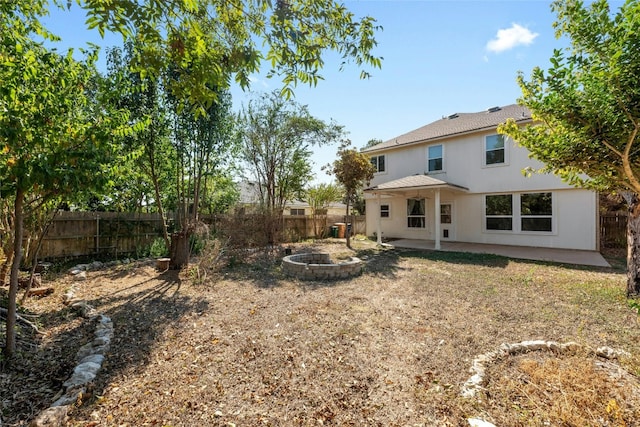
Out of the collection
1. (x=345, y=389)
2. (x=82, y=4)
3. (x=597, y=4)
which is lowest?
(x=345, y=389)

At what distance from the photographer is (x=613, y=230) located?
1234 centimetres

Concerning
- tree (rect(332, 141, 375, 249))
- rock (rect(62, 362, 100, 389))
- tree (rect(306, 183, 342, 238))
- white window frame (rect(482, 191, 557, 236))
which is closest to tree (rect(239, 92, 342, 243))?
tree (rect(332, 141, 375, 249))

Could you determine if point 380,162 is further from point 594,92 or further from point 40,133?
point 40,133

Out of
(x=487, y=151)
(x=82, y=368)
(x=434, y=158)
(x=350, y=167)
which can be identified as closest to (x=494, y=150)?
(x=487, y=151)

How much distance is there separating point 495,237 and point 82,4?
47.5 feet

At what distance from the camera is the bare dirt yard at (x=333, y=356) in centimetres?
239

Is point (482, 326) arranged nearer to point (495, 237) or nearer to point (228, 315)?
point (228, 315)

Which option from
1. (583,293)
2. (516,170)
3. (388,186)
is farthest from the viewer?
(388,186)

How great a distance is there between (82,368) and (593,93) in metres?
5.92

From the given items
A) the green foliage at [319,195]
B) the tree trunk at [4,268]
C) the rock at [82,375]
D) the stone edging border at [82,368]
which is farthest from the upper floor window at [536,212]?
the tree trunk at [4,268]

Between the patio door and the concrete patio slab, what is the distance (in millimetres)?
800

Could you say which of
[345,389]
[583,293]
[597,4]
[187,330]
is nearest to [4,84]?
[187,330]

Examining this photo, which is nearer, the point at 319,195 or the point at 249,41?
the point at 249,41

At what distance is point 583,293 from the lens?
5711mm
